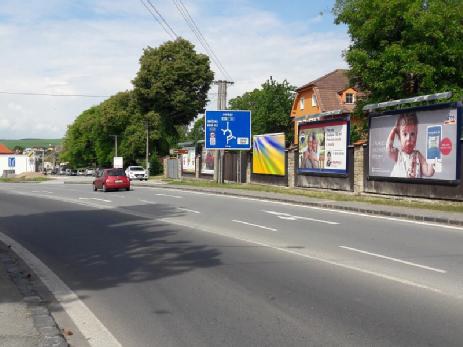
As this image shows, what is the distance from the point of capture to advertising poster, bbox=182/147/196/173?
47.5 meters

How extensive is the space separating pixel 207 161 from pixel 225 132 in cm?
795

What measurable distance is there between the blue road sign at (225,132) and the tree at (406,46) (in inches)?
363

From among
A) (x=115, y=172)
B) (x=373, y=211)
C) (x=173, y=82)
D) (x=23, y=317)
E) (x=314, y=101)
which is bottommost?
(x=23, y=317)

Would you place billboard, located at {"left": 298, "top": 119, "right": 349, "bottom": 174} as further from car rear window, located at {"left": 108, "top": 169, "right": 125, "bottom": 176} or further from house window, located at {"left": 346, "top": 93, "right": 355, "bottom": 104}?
house window, located at {"left": 346, "top": 93, "right": 355, "bottom": 104}

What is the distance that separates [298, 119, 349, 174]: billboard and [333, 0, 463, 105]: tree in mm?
3945

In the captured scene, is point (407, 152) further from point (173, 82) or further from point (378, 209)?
point (173, 82)

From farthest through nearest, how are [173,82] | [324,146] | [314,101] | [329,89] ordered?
[173,82]
[329,89]
[314,101]
[324,146]

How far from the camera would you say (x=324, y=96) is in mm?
56406

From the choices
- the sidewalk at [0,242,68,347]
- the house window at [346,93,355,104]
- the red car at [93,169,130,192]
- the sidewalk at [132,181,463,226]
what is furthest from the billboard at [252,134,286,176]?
the house window at [346,93,355,104]

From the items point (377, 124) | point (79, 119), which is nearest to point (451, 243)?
point (377, 124)

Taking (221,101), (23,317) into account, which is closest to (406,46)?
(221,101)

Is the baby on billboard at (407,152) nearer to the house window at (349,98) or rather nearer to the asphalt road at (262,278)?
the asphalt road at (262,278)

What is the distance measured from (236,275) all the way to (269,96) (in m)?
54.4

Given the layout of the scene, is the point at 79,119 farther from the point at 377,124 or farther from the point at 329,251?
the point at 329,251
